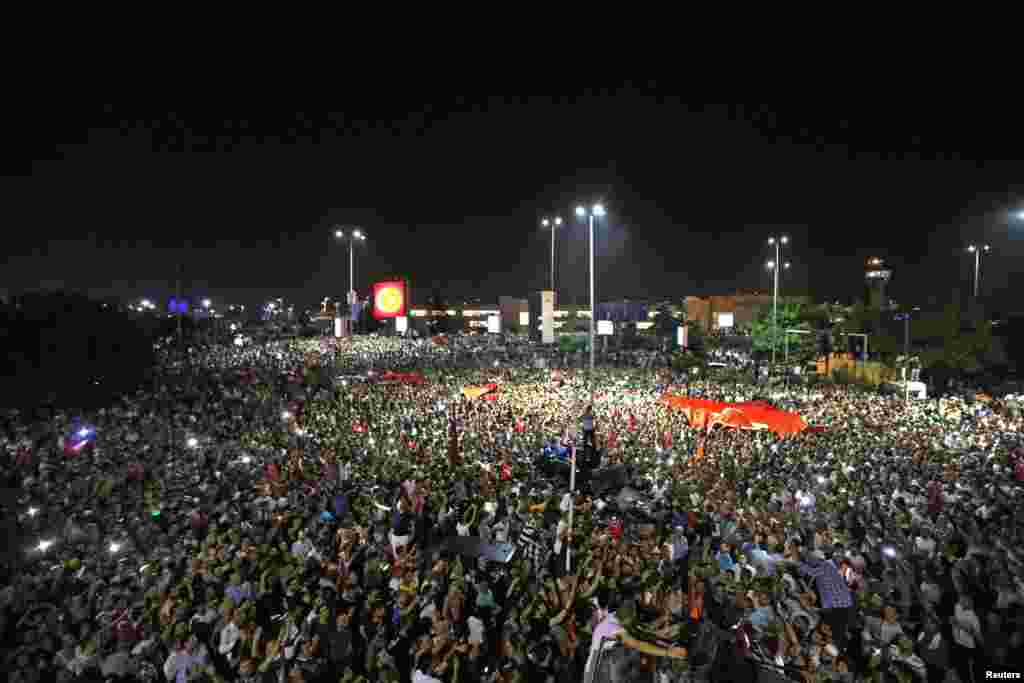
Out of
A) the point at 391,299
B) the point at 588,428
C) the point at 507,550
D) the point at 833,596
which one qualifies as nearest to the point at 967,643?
the point at 833,596

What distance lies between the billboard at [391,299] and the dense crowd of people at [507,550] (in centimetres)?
805

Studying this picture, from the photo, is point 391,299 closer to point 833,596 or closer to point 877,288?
point 833,596

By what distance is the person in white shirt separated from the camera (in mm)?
5582

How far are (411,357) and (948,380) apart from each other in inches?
1286

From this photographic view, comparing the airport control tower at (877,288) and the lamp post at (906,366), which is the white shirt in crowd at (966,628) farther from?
the airport control tower at (877,288)

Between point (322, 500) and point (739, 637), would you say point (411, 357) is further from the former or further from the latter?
point (739, 637)

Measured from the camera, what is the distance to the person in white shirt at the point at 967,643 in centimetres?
558

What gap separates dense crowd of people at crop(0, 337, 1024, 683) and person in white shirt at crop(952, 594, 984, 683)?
2 centimetres

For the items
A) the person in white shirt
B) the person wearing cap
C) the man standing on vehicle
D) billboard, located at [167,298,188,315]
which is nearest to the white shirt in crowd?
the person in white shirt

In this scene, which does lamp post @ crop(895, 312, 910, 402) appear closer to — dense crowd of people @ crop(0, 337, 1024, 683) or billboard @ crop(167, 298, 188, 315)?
dense crowd of people @ crop(0, 337, 1024, 683)

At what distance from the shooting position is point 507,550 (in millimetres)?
7961

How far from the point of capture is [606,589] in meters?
6.84

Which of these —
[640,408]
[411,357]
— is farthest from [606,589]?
[411,357]

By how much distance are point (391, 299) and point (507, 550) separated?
18725 mm
